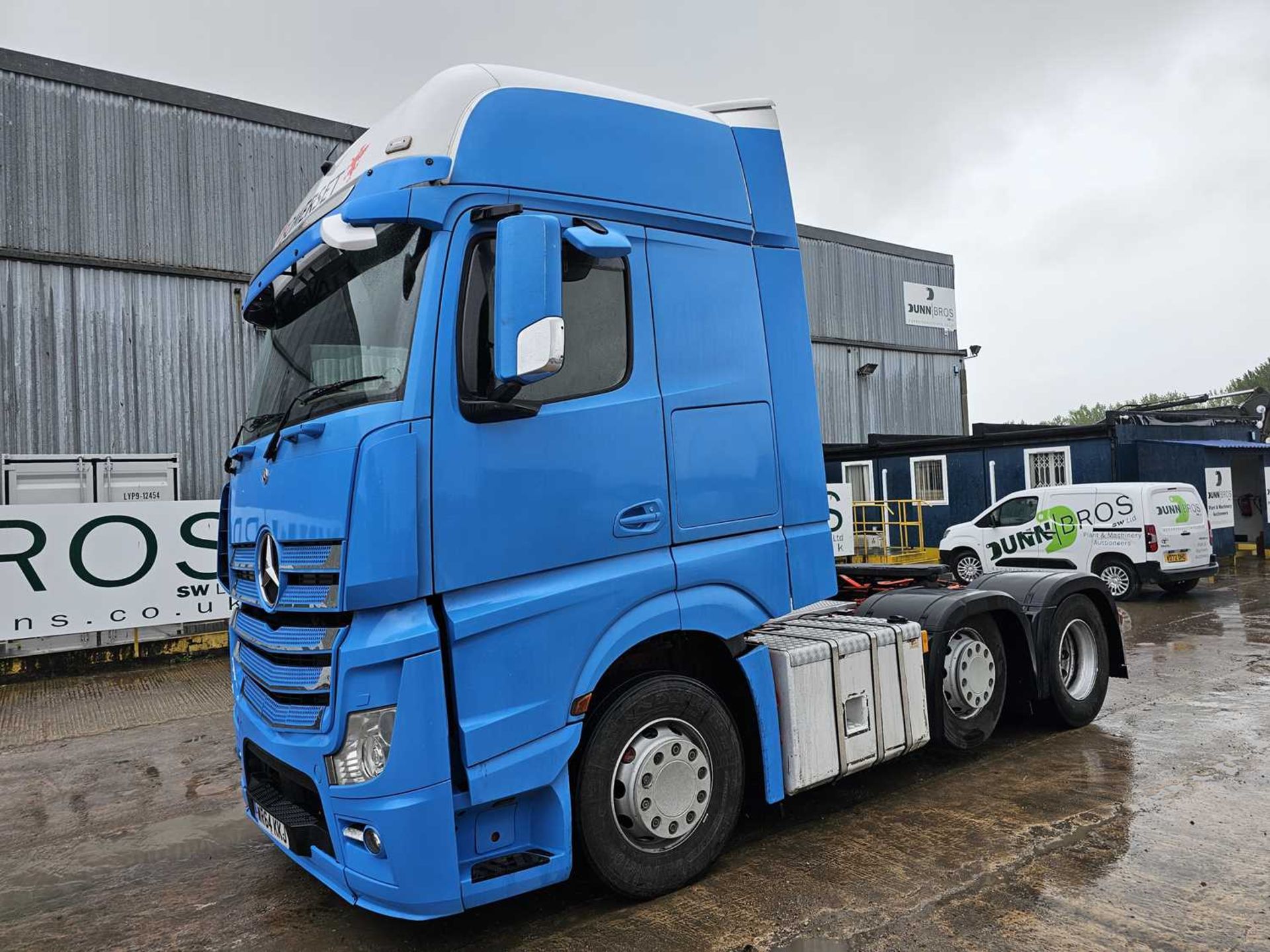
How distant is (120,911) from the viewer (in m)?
4.26

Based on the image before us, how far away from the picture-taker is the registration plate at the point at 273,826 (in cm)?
364

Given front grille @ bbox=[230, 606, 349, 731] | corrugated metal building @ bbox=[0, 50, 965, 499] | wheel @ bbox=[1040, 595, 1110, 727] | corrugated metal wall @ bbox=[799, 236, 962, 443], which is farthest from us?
corrugated metal wall @ bbox=[799, 236, 962, 443]

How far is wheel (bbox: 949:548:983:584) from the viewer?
15695mm

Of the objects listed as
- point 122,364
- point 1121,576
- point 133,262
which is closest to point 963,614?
point 1121,576

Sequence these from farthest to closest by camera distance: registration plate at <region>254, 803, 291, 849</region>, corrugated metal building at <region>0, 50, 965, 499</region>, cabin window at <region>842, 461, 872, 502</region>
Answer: cabin window at <region>842, 461, 872, 502</region> → corrugated metal building at <region>0, 50, 965, 499</region> → registration plate at <region>254, 803, 291, 849</region>

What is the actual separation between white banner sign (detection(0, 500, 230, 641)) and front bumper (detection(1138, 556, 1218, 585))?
12959 millimetres

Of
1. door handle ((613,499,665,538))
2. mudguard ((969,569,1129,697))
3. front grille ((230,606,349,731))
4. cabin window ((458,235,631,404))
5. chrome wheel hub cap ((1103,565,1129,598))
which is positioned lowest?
chrome wheel hub cap ((1103,565,1129,598))

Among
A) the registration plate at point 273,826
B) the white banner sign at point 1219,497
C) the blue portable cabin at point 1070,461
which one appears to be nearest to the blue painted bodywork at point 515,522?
the registration plate at point 273,826

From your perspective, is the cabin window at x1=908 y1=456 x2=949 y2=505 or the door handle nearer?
the door handle

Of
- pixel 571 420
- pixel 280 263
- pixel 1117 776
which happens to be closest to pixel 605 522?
pixel 571 420

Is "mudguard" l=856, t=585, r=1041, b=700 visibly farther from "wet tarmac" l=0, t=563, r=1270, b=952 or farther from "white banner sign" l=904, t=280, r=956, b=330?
"white banner sign" l=904, t=280, r=956, b=330

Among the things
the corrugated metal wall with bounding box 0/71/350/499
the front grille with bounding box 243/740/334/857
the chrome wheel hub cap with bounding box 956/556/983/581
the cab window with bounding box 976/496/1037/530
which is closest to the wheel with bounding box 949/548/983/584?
the chrome wheel hub cap with bounding box 956/556/983/581

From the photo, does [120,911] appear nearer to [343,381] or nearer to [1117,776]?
[343,381]

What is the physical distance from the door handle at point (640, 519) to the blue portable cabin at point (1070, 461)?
16.7 metres
